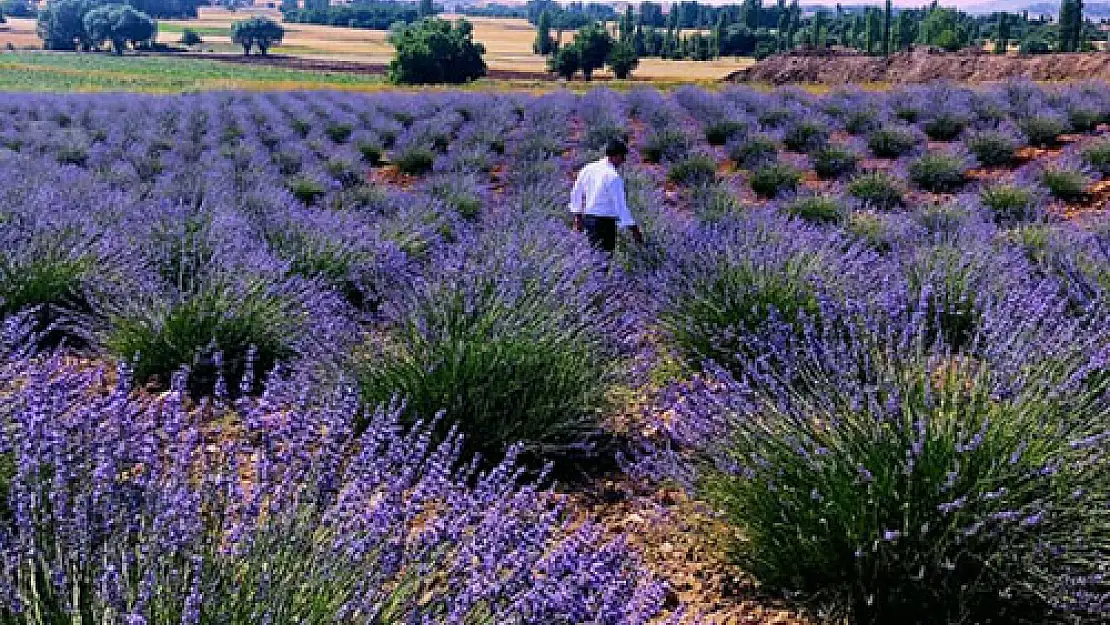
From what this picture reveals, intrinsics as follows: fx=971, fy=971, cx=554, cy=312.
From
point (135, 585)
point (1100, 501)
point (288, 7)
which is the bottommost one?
point (1100, 501)

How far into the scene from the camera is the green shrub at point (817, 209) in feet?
33.5

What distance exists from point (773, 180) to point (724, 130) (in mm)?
3634

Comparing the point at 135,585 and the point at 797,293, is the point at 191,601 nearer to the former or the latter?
the point at 135,585

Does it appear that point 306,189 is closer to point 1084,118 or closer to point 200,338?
point 200,338

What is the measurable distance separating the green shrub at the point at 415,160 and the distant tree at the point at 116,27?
73828 millimetres

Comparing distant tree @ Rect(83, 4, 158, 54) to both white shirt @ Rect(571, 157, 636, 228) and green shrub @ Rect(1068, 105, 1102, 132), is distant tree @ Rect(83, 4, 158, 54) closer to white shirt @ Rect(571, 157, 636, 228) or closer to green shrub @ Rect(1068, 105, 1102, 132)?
green shrub @ Rect(1068, 105, 1102, 132)

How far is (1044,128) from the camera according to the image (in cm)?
1532

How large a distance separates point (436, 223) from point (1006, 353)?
5.96 meters

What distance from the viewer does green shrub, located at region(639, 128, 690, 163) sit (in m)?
15.3

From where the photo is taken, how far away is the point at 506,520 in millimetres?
2271

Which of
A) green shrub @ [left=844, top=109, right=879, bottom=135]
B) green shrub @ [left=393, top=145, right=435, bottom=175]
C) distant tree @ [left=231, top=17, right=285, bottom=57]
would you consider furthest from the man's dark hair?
distant tree @ [left=231, top=17, right=285, bottom=57]

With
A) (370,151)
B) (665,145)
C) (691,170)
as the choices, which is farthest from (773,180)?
(370,151)

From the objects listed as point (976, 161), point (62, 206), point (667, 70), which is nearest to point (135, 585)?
point (62, 206)

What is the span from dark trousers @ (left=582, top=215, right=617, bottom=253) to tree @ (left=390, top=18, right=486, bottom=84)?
5163cm
